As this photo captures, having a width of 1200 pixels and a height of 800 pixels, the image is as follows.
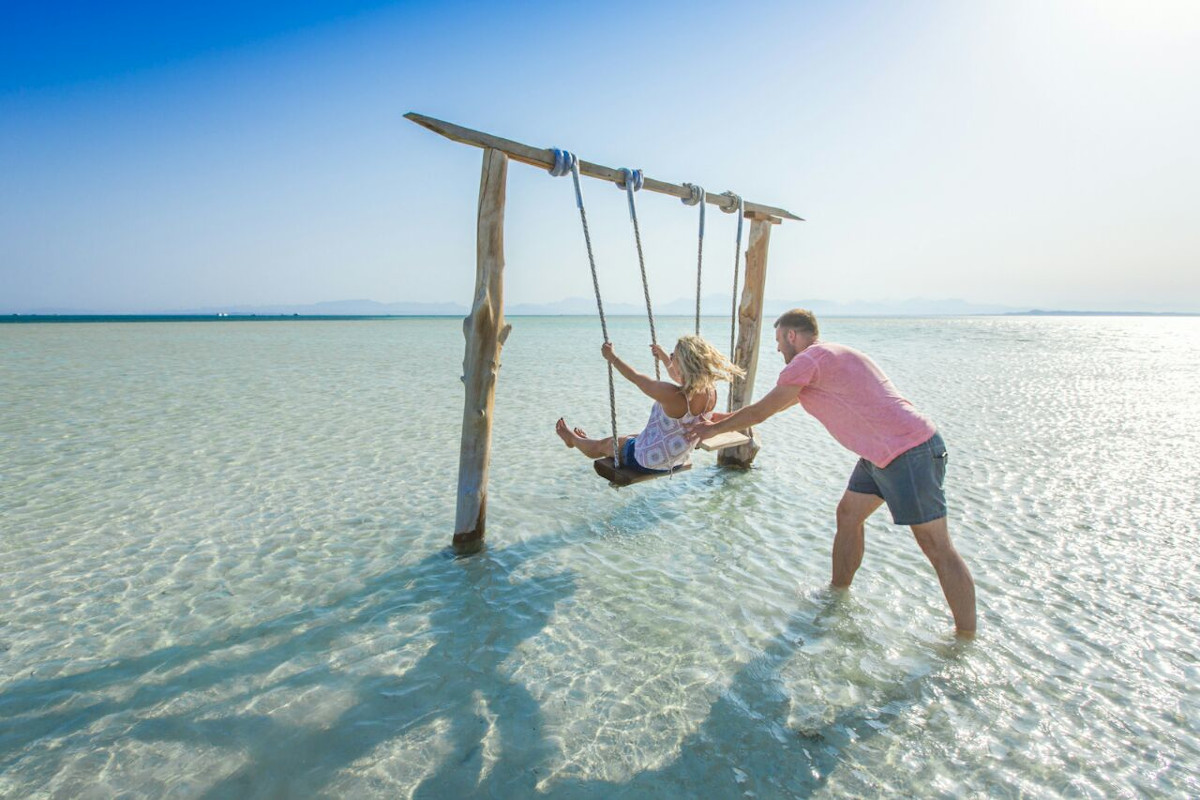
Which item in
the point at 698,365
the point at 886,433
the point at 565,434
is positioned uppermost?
the point at 698,365

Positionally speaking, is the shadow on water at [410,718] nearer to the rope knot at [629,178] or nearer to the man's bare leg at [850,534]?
the man's bare leg at [850,534]

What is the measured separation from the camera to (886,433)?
380cm

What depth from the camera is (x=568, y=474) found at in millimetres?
8133

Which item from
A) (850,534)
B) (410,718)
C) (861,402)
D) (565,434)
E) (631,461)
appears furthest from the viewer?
(565,434)

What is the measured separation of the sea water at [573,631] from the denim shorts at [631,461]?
82 cm

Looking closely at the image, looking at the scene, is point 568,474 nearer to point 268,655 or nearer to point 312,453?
→ point 312,453

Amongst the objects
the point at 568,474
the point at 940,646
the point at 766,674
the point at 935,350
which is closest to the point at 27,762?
the point at 766,674

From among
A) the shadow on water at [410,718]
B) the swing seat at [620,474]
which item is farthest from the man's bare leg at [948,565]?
the swing seat at [620,474]

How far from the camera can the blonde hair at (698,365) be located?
16.7 feet

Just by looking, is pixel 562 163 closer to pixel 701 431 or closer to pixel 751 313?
pixel 701 431

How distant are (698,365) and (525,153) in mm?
2183

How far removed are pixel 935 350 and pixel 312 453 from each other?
2908cm

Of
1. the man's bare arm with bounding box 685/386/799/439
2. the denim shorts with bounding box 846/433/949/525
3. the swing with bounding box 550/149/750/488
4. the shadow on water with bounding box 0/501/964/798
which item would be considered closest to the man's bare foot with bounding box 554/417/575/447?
the swing with bounding box 550/149/750/488

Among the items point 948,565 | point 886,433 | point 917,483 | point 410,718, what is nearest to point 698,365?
point 886,433
